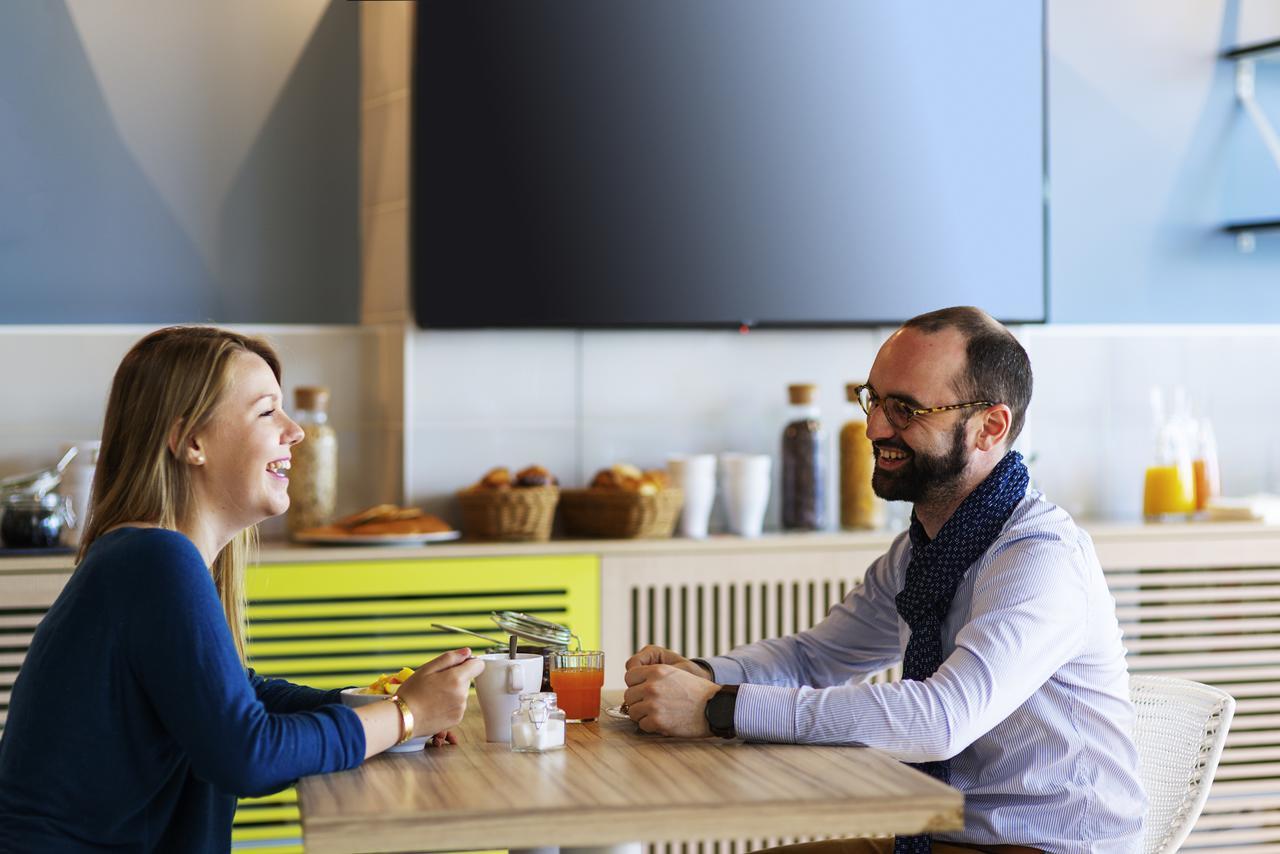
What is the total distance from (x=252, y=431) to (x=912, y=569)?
0.88 meters

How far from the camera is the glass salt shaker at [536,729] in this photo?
1.67 metres

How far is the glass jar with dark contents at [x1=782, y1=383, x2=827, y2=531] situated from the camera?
3.37m

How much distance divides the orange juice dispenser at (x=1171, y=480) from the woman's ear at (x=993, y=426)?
1763 mm

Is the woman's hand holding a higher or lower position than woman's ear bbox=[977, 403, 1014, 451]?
lower

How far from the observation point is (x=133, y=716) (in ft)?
5.12

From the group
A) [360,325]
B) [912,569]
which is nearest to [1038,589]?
[912,569]

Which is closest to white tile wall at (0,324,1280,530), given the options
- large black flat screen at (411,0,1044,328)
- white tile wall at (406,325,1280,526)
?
white tile wall at (406,325,1280,526)

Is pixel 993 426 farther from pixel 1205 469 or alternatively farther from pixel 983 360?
pixel 1205 469

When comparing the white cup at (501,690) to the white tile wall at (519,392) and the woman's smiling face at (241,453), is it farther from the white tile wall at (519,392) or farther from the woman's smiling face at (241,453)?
the white tile wall at (519,392)

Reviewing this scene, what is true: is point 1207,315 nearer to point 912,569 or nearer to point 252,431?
point 912,569

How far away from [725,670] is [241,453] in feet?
2.42

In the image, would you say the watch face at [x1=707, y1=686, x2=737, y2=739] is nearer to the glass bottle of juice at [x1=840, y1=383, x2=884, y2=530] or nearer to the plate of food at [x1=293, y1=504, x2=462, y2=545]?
the plate of food at [x1=293, y1=504, x2=462, y2=545]

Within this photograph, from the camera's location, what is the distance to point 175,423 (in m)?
1.69

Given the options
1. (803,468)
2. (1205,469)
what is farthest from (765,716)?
(1205,469)
